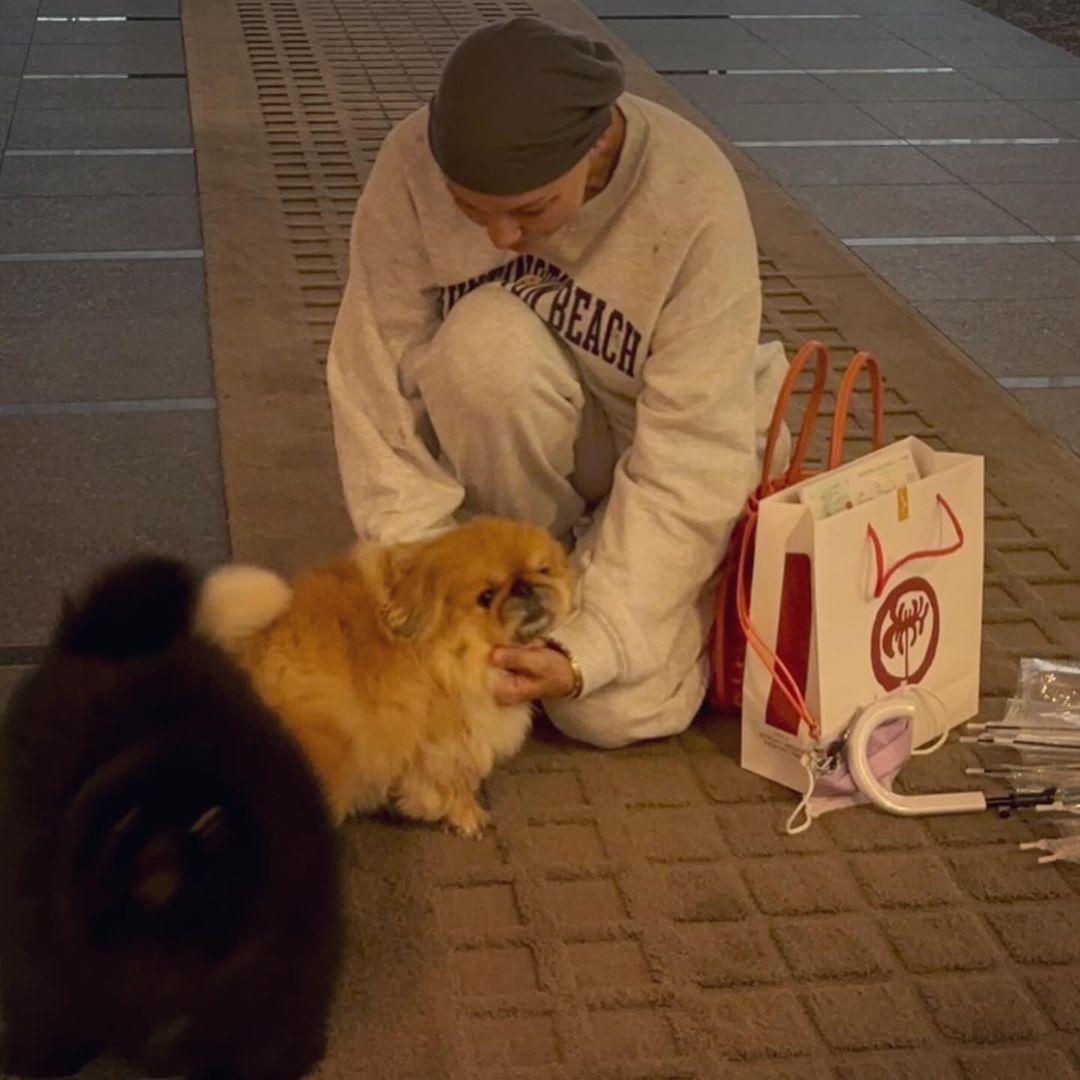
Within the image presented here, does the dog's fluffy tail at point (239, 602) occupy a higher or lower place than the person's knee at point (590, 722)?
higher

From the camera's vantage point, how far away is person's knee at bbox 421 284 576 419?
62.1 inches

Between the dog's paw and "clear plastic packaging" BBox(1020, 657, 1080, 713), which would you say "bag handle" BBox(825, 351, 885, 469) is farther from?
the dog's paw

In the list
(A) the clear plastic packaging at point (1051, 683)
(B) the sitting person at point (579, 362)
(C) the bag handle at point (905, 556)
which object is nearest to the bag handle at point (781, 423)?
(B) the sitting person at point (579, 362)

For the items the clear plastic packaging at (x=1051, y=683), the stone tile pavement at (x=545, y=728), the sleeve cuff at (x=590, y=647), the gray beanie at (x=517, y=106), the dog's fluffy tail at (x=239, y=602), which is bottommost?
the stone tile pavement at (x=545, y=728)

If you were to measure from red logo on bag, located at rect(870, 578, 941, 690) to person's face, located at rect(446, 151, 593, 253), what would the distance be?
516 millimetres

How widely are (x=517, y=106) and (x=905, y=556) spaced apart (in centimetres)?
Result: 60

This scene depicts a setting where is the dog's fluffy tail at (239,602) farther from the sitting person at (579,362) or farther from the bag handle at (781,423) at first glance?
the bag handle at (781,423)

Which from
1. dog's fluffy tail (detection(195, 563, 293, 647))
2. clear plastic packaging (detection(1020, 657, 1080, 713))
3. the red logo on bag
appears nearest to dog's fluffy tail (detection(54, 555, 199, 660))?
dog's fluffy tail (detection(195, 563, 293, 647))

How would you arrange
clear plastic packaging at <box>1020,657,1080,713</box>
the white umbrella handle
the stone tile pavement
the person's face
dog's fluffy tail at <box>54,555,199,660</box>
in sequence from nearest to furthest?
1. dog's fluffy tail at <box>54,555,199,660</box>
2. the stone tile pavement
3. the person's face
4. the white umbrella handle
5. clear plastic packaging at <box>1020,657,1080,713</box>

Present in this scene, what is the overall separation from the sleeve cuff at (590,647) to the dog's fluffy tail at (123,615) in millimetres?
464

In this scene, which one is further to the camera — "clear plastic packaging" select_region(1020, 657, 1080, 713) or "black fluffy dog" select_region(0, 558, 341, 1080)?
"clear plastic packaging" select_region(1020, 657, 1080, 713)

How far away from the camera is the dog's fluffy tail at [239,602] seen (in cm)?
128

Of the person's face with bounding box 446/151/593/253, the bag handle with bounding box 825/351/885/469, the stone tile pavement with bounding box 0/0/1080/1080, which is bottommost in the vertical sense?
the stone tile pavement with bounding box 0/0/1080/1080

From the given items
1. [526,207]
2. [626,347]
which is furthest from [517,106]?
[626,347]
